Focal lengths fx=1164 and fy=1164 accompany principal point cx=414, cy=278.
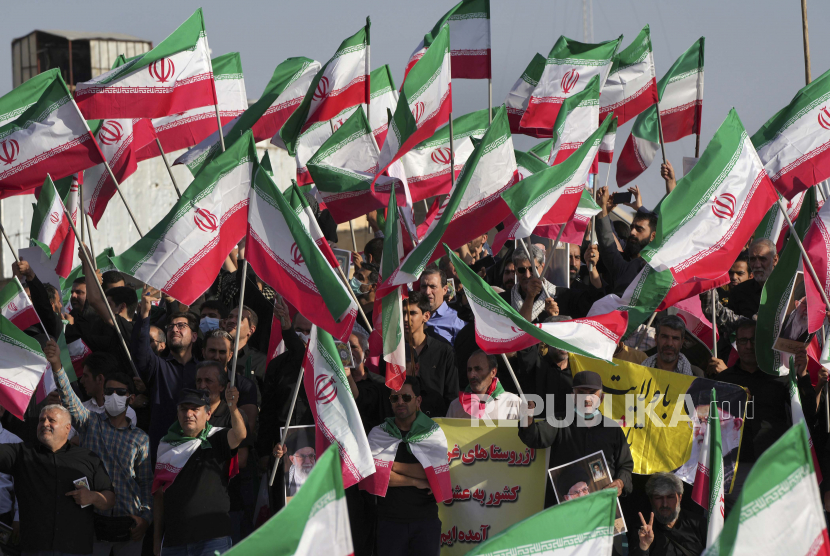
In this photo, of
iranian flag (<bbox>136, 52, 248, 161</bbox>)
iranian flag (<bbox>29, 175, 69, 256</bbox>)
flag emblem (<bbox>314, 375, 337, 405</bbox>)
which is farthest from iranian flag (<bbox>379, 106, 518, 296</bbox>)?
iranian flag (<bbox>29, 175, 69, 256</bbox>)

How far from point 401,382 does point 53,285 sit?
174 inches

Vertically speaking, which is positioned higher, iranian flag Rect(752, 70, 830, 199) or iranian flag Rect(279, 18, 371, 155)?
iranian flag Rect(279, 18, 371, 155)

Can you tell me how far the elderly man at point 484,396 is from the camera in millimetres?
7938

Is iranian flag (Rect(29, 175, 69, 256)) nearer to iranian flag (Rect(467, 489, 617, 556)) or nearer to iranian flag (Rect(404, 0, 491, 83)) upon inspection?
iranian flag (Rect(404, 0, 491, 83))

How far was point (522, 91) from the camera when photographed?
40.5 ft

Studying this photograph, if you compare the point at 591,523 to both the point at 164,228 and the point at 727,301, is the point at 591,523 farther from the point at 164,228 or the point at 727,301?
the point at 727,301

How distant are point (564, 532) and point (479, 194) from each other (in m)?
3.77

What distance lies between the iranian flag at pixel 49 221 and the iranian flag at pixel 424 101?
3.05 metres

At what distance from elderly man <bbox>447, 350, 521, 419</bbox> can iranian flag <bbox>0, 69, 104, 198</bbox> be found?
355 centimetres

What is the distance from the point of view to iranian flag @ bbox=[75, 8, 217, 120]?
972 centimetres

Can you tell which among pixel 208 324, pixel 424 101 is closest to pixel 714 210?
pixel 424 101

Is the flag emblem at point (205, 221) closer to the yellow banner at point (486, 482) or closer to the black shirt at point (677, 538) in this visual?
the yellow banner at point (486, 482)

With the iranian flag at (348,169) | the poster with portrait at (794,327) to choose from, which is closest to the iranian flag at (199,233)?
the iranian flag at (348,169)

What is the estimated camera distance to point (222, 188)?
8156 mm
